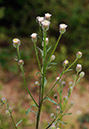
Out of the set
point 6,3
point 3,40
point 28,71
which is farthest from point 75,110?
point 6,3

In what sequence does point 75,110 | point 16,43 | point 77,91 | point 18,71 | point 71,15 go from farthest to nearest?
1. point 71,15
2. point 18,71
3. point 77,91
4. point 75,110
5. point 16,43

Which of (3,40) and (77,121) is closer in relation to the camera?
(77,121)

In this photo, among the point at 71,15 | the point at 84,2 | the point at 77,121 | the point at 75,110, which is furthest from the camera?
the point at 84,2

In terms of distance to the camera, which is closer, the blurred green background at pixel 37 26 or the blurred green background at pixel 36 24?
the blurred green background at pixel 37 26

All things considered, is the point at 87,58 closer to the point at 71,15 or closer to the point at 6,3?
the point at 71,15

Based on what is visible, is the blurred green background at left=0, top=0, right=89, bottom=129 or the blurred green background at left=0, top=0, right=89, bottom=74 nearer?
the blurred green background at left=0, top=0, right=89, bottom=129

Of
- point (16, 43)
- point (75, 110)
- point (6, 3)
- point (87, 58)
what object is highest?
point (16, 43)

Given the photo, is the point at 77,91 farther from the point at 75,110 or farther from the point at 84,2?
the point at 84,2

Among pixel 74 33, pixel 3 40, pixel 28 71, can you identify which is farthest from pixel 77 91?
pixel 3 40

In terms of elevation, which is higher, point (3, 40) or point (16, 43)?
point (16, 43)
